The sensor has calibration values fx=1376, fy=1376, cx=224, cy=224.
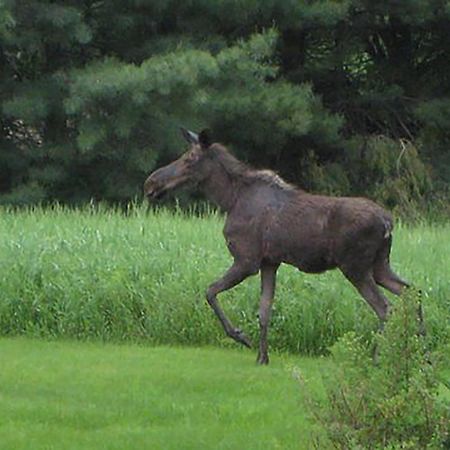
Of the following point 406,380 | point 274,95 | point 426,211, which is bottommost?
Answer: point 426,211

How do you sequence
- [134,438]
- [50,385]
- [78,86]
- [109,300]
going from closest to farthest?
[134,438] → [50,385] → [109,300] → [78,86]

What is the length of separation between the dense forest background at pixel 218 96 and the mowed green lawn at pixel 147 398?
13.6 m

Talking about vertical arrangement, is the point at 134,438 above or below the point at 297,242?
below

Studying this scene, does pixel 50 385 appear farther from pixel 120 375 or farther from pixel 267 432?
pixel 267 432

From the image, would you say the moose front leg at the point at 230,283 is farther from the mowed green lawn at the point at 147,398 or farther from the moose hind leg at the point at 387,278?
the moose hind leg at the point at 387,278

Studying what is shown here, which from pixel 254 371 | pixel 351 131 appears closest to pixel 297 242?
pixel 254 371

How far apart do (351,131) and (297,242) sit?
19997 millimetres

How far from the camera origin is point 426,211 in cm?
2748

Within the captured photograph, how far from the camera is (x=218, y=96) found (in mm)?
25797

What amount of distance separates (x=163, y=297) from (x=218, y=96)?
13.3 metres

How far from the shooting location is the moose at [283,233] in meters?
11.1

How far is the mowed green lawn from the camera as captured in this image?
29.1 ft

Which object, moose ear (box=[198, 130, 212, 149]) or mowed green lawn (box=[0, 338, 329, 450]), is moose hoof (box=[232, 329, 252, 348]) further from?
moose ear (box=[198, 130, 212, 149])

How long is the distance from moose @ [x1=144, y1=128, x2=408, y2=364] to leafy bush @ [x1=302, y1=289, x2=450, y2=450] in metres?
4.22
